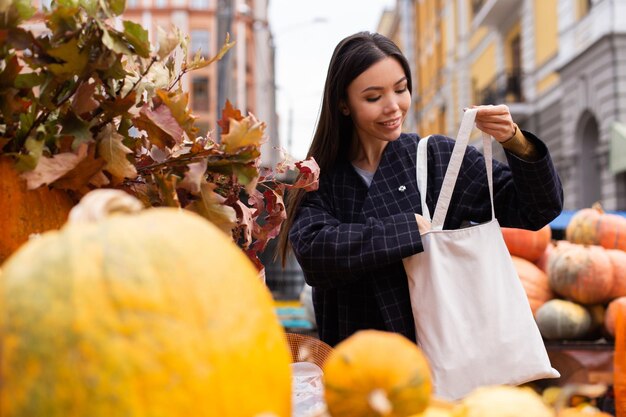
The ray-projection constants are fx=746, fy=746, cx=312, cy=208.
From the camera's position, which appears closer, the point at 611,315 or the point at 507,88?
the point at 611,315

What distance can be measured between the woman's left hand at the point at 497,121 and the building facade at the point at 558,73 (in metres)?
13.0

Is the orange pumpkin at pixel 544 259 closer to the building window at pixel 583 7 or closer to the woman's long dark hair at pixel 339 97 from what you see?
the woman's long dark hair at pixel 339 97

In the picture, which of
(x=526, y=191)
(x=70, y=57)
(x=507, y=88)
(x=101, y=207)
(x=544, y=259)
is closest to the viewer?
(x=101, y=207)

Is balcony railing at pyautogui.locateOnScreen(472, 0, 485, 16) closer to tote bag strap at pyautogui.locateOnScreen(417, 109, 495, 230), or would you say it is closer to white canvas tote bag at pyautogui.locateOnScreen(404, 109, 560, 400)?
tote bag strap at pyautogui.locateOnScreen(417, 109, 495, 230)

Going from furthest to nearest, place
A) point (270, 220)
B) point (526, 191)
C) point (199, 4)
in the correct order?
point (199, 4)
point (526, 191)
point (270, 220)

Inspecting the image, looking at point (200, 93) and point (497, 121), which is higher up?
point (200, 93)

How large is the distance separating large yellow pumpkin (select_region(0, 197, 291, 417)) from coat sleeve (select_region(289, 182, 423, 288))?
120 centimetres

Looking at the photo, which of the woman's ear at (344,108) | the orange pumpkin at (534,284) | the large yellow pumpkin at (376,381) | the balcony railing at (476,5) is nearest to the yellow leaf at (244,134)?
the large yellow pumpkin at (376,381)

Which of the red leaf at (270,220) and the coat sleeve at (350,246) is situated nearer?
the red leaf at (270,220)

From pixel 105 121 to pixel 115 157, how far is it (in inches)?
3.4

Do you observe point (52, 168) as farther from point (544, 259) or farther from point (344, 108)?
point (544, 259)

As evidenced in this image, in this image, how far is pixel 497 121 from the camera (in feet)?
6.40

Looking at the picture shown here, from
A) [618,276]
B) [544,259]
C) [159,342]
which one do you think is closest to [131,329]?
[159,342]

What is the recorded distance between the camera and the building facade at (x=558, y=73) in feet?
48.0
